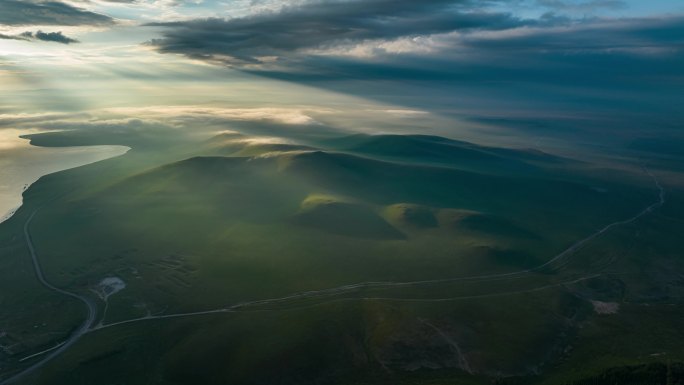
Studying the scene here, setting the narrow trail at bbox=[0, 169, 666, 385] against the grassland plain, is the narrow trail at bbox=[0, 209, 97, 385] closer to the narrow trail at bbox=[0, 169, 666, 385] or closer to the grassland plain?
the narrow trail at bbox=[0, 169, 666, 385]

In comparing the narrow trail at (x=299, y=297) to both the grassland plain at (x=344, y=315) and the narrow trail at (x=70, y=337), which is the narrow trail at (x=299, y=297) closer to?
the narrow trail at (x=70, y=337)

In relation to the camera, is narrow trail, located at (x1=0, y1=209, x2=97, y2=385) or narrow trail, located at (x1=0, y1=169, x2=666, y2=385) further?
narrow trail, located at (x1=0, y1=169, x2=666, y2=385)

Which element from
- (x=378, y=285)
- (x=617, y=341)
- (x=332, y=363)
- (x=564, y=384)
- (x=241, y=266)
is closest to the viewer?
(x=564, y=384)

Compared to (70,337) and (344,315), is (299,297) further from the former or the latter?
(70,337)

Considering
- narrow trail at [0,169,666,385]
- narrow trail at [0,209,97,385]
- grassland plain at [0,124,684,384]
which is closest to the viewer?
narrow trail at [0,209,97,385]

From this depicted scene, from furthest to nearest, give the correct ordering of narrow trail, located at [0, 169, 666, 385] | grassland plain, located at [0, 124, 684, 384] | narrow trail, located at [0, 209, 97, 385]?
narrow trail, located at [0, 169, 666, 385] → grassland plain, located at [0, 124, 684, 384] → narrow trail, located at [0, 209, 97, 385]

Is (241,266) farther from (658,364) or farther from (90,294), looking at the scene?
(658,364)

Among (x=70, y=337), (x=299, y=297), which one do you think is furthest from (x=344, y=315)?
(x=70, y=337)

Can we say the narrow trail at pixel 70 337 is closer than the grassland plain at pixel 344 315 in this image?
Yes

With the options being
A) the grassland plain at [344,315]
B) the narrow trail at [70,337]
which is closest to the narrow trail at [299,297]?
the narrow trail at [70,337]

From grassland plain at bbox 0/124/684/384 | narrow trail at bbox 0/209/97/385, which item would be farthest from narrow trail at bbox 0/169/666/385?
grassland plain at bbox 0/124/684/384

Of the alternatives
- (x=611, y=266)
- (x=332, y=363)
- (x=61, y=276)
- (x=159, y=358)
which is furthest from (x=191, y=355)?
(x=611, y=266)
